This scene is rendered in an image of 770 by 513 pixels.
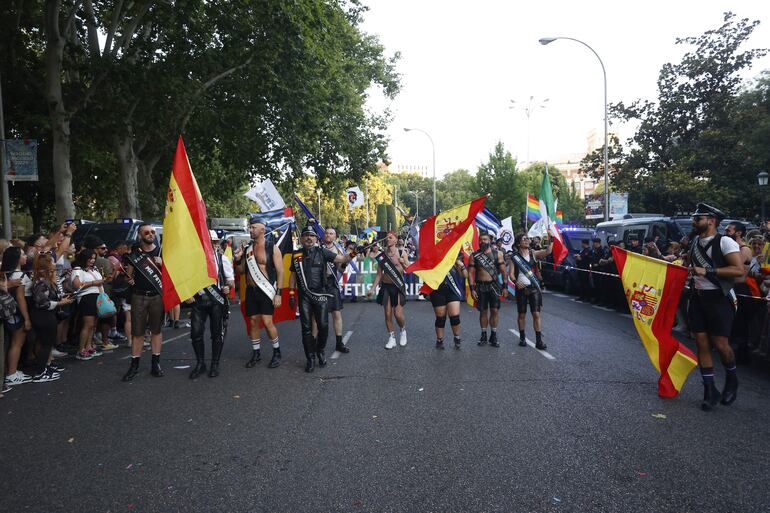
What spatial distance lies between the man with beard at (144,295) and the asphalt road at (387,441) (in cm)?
35

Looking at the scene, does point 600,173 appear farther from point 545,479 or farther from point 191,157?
point 545,479

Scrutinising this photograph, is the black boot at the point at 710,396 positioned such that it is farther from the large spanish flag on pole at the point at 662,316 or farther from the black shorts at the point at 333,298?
the black shorts at the point at 333,298

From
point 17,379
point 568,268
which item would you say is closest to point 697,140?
point 568,268

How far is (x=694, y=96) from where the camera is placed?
96.6 ft

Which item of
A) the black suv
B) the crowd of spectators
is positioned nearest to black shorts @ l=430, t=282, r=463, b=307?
the crowd of spectators

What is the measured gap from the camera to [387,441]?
4.51 m

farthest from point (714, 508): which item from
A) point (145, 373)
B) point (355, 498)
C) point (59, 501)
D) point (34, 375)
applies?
point (34, 375)

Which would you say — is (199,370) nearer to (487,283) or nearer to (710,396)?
(487,283)

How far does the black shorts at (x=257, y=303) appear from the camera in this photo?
734cm

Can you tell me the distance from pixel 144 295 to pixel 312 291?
6.83 feet

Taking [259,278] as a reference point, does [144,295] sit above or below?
below

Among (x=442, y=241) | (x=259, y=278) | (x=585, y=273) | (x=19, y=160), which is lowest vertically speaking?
(x=585, y=273)

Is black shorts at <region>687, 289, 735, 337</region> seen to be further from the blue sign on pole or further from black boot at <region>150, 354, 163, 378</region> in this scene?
the blue sign on pole

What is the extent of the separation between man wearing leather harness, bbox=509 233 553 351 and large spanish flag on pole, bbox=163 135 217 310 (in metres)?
4.60
